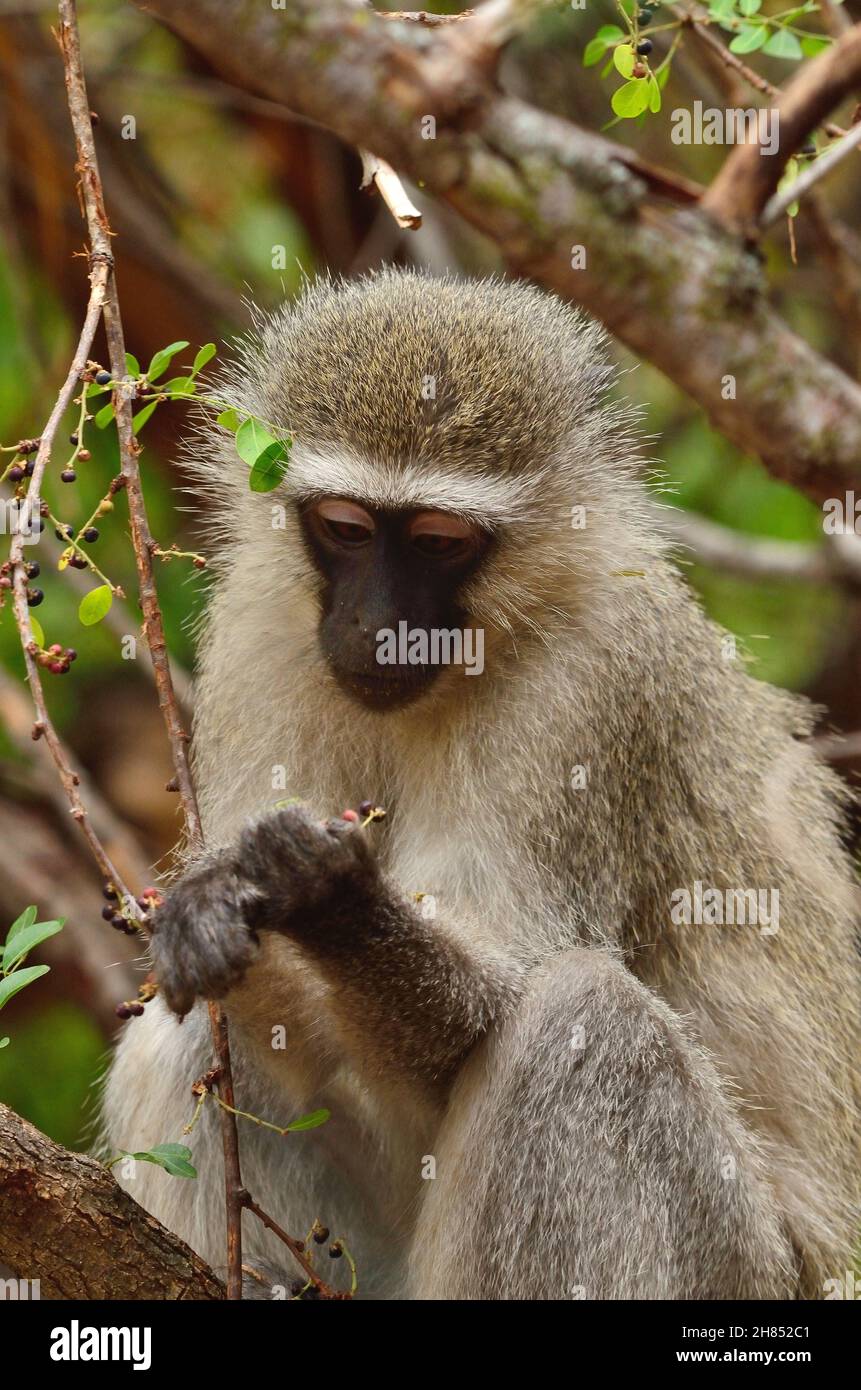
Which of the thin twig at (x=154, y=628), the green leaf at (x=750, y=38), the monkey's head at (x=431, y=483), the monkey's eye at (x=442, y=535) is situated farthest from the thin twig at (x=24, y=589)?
the green leaf at (x=750, y=38)

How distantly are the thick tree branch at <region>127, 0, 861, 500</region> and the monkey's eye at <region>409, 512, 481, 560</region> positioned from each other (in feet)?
2.23

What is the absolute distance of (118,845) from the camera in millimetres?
7113

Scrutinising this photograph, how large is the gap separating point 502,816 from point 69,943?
146 inches

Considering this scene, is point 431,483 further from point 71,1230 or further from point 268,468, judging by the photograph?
point 71,1230

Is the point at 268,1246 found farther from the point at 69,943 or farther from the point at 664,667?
the point at 69,943

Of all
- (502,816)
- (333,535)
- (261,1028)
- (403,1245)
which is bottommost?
(403,1245)

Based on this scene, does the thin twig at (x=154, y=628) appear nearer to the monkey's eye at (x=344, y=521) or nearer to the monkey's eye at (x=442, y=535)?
the monkey's eye at (x=344, y=521)

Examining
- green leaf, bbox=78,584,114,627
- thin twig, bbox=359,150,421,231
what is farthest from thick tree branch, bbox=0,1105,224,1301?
thin twig, bbox=359,150,421,231

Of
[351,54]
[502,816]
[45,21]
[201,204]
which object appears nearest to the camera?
[351,54]

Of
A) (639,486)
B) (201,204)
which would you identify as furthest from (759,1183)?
(201,204)

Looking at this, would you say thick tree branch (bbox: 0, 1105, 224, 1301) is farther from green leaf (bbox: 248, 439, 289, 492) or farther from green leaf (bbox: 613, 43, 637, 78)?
green leaf (bbox: 613, 43, 637, 78)

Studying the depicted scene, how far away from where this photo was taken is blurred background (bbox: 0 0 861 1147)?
771cm

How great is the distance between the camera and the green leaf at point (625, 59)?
4055 millimetres

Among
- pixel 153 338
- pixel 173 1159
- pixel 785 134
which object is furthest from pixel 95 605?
pixel 153 338
